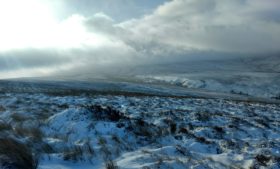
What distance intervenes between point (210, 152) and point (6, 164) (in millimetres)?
7502

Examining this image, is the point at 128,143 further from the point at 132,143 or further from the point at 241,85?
the point at 241,85

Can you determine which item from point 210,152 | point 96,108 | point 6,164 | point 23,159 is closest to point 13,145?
point 23,159

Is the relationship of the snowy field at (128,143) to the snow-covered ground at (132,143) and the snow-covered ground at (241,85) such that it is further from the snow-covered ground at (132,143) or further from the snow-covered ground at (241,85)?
the snow-covered ground at (241,85)

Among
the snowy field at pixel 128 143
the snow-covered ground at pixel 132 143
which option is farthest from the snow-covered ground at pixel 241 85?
the snowy field at pixel 128 143

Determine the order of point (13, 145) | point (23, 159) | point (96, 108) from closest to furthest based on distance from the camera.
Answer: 1. point (23, 159)
2. point (13, 145)
3. point (96, 108)

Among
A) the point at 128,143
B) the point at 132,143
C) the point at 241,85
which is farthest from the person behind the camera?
the point at 241,85

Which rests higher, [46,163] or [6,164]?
[6,164]

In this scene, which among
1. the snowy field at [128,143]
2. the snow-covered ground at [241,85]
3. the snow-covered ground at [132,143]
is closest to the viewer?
→ the snowy field at [128,143]

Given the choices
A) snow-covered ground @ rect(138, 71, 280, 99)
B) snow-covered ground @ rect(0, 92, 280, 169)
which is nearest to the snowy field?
snow-covered ground @ rect(0, 92, 280, 169)

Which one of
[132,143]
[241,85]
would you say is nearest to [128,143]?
[132,143]

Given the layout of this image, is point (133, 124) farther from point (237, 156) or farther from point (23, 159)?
point (23, 159)

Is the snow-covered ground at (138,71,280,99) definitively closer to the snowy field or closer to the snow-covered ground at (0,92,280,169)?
the snow-covered ground at (0,92,280,169)

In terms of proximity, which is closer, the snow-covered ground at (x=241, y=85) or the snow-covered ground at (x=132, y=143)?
the snow-covered ground at (x=132, y=143)

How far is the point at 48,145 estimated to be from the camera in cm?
1018
